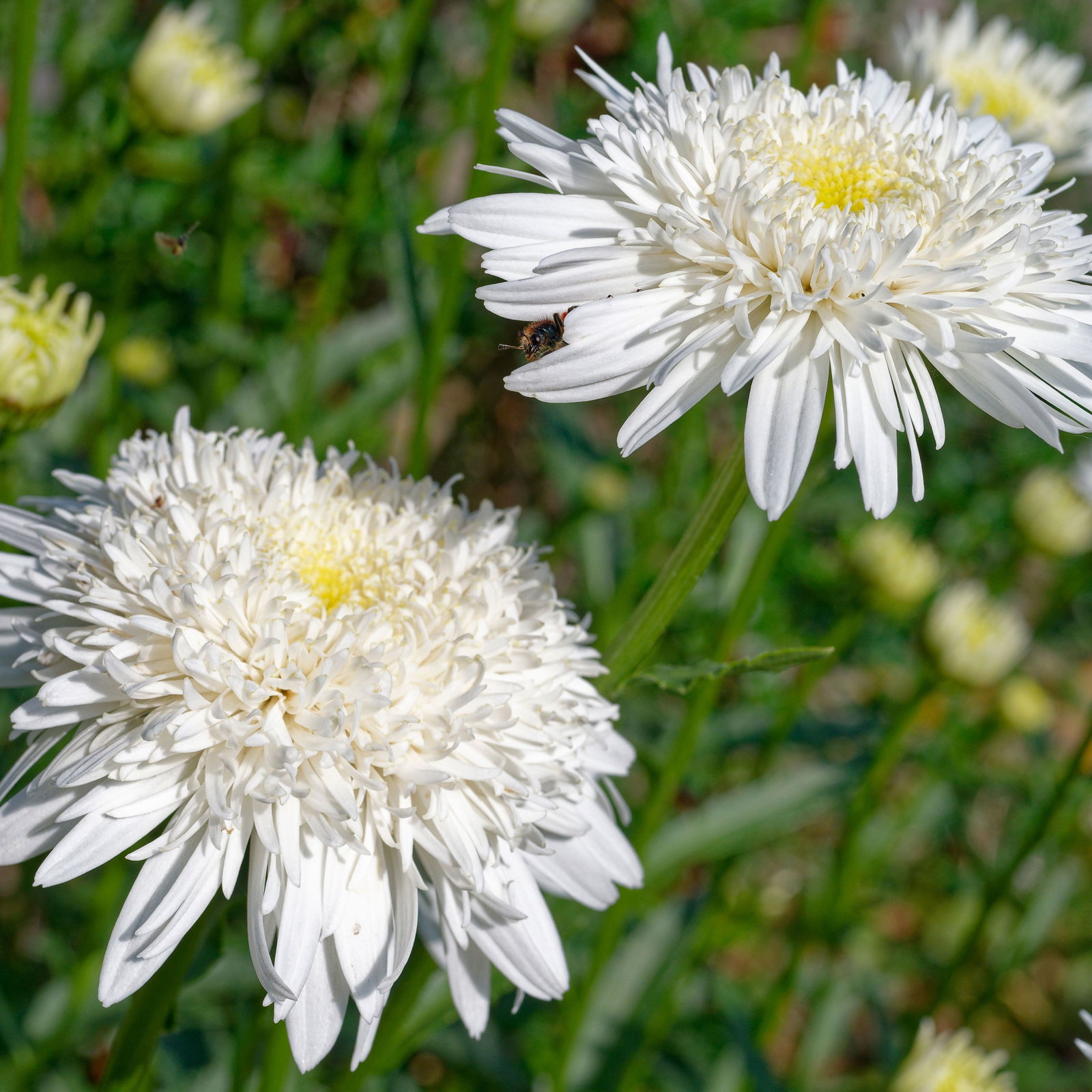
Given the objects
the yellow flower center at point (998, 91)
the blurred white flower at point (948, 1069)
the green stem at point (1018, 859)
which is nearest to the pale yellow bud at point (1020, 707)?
the green stem at point (1018, 859)

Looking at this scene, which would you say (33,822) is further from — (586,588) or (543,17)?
(543,17)

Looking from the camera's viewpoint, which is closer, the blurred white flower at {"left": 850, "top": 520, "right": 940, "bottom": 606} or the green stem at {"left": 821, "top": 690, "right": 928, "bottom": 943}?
the green stem at {"left": 821, "top": 690, "right": 928, "bottom": 943}

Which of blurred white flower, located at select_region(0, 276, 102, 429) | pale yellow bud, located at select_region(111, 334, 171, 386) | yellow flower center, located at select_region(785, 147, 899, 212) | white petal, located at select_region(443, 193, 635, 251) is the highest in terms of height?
yellow flower center, located at select_region(785, 147, 899, 212)

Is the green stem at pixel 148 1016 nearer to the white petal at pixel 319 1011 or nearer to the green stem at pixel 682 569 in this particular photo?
the white petal at pixel 319 1011

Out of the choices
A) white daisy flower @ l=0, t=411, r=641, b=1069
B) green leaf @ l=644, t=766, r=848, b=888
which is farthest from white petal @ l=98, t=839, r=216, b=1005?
green leaf @ l=644, t=766, r=848, b=888

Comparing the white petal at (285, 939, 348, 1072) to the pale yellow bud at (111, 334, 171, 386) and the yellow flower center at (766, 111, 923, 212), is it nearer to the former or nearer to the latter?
the yellow flower center at (766, 111, 923, 212)

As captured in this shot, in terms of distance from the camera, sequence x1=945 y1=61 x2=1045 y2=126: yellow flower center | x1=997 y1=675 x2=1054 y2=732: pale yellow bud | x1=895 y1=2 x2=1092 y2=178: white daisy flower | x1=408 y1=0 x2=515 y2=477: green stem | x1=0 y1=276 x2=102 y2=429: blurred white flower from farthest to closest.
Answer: x1=997 y1=675 x2=1054 y2=732: pale yellow bud, x1=945 y1=61 x2=1045 y2=126: yellow flower center, x1=895 y1=2 x2=1092 y2=178: white daisy flower, x1=408 y1=0 x2=515 y2=477: green stem, x1=0 y1=276 x2=102 y2=429: blurred white flower

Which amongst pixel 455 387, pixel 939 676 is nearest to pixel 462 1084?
pixel 939 676
